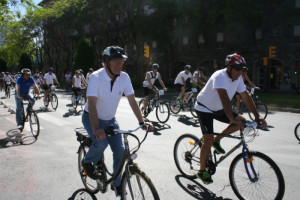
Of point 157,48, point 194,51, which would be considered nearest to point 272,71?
point 194,51

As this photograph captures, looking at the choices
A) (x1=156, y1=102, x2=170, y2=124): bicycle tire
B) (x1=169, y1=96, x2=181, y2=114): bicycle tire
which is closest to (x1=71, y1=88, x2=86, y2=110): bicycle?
(x1=169, y1=96, x2=181, y2=114): bicycle tire

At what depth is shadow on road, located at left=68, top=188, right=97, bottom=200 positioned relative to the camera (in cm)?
367

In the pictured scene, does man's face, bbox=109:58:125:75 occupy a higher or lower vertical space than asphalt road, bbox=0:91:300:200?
higher

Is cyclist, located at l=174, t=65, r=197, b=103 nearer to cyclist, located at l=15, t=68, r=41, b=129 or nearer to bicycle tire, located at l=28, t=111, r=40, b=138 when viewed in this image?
cyclist, located at l=15, t=68, r=41, b=129

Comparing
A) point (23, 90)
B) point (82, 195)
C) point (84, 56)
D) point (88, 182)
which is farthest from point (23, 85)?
point (84, 56)

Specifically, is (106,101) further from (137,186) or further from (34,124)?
(34,124)

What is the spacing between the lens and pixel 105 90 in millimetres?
3066

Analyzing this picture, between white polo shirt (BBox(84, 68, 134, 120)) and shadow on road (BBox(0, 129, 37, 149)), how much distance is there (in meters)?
4.22

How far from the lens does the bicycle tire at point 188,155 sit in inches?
167

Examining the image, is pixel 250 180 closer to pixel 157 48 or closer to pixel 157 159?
pixel 157 159

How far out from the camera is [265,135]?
7.25 m

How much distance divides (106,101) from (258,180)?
2.12m

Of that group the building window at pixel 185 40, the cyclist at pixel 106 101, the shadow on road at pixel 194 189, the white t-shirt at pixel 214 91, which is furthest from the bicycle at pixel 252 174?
the building window at pixel 185 40

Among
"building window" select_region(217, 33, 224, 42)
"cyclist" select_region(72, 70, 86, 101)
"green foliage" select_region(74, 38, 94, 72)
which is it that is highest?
"building window" select_region(217, 33, 224, 42)
